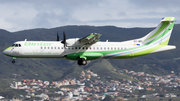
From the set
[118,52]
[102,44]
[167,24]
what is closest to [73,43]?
[102,44]

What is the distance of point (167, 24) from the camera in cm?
5209

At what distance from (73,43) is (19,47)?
397 inches

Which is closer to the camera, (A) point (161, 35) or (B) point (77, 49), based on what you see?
(B) point (77, 49)

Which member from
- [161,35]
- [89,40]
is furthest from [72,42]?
[161,35]

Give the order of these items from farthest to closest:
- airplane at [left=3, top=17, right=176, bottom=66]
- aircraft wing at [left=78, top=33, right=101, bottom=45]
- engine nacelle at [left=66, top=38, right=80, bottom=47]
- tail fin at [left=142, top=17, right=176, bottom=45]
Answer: tail fin at [left=142, top=17, right=176, bottom=45] → airplane at [left=3, top=17, right=176, bottom=66] → engine nacelle at [left=66, top=38, right=80, bottom=47] → aircraft wing at [left=78, top=33, right=101, bottom=45]

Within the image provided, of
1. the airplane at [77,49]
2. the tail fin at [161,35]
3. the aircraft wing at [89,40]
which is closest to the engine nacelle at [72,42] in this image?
the airplane at [77,49]

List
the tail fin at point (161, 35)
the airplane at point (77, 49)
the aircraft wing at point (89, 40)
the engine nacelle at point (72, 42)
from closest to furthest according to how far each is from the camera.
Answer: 1. the aircraft wing at point (89, 40)
2. the engine nacelle at point (72, 42)
3. the airplane at point (77, 49)
4. the tail fin at point (161, 35)

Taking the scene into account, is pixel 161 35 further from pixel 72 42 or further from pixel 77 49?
pixel 72 42

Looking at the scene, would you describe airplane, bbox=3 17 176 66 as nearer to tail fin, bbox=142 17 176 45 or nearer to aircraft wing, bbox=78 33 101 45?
aircraft wing, bbox=78 33 101 45

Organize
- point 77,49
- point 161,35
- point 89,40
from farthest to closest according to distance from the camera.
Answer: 1. point 161,35
2. point 77,49
3. point 89,40

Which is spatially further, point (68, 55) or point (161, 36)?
point (161, 36)

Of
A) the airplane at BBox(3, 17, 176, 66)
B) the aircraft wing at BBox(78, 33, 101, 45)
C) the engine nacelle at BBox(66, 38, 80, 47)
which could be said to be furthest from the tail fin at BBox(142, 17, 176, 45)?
the engine nacelle at BBox(66, 38, 80, 47)

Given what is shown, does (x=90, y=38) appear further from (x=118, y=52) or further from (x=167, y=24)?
(x=167, y=24)

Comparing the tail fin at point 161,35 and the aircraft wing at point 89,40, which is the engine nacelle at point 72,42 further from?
the tail fin at point 161,35
